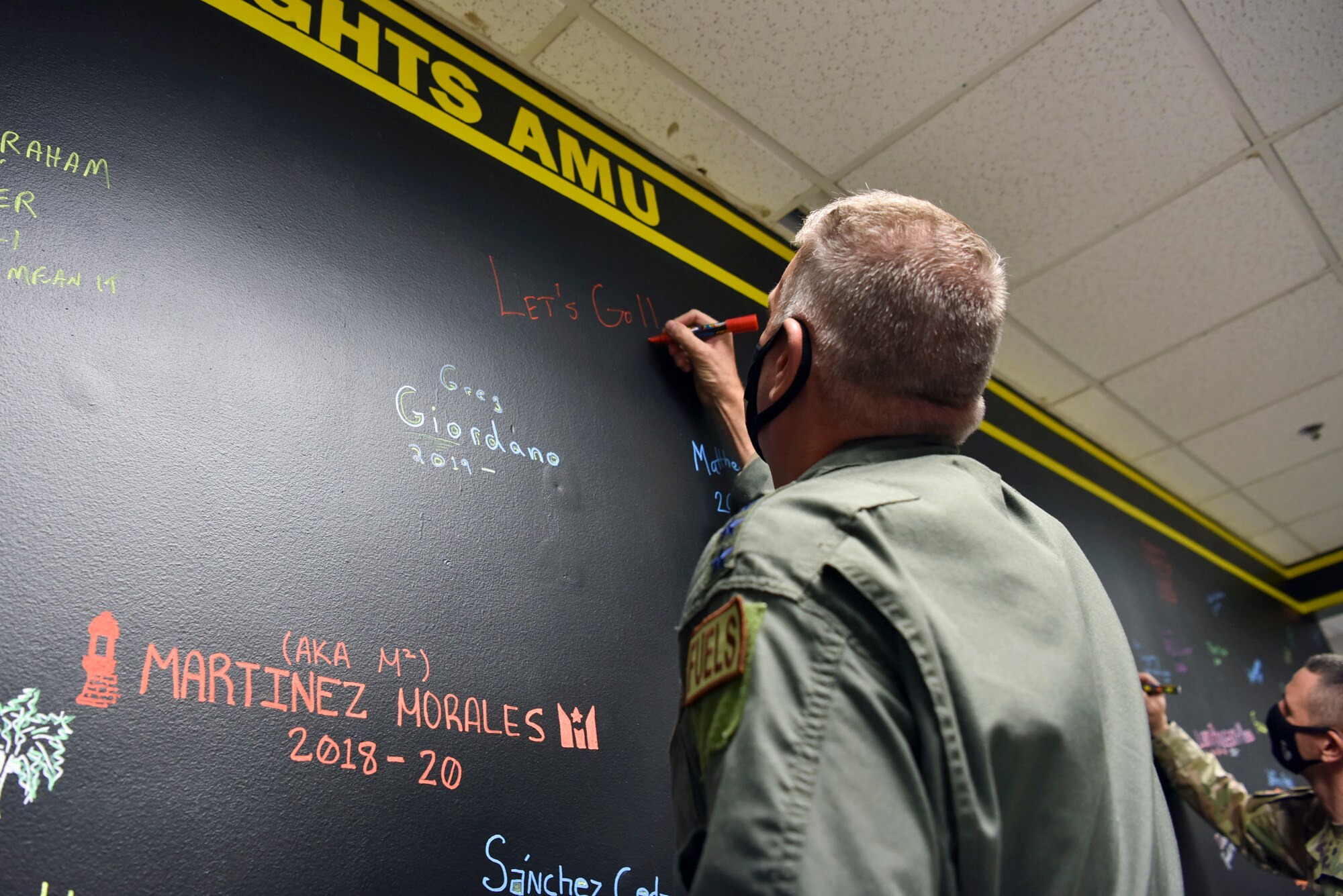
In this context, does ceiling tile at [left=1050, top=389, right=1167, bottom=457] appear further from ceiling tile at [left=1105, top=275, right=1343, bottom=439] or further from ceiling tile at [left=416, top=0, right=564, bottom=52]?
ceiling tile at [left=416, top=0, right=564, bottom=52]

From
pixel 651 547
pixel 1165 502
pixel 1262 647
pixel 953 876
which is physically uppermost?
pixel 1165 502

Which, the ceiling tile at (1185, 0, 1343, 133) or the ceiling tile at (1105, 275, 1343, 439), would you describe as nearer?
the ceiling tile at (1185, 0, 1343, 133)

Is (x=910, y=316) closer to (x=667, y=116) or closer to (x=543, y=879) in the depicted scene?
(x=543, y=879)

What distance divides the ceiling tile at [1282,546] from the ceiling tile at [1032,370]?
5.97ft

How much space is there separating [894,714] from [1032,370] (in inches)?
100

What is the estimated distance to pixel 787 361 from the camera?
967 millimetres

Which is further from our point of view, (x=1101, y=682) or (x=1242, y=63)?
(x=1242, y=63)

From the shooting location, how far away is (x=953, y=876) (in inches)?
25.4

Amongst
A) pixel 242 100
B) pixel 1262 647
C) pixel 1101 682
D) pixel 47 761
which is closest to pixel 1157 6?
pixel 1101 682

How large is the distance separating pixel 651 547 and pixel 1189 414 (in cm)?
252

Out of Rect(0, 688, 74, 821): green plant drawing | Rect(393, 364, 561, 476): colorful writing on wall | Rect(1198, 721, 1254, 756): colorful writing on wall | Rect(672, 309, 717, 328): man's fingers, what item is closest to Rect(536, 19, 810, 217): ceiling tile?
Rect(672, 309, 717, 328): man's fingers

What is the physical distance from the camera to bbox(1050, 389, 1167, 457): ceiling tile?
3123 mm

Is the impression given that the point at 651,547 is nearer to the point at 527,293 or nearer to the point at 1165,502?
the point at 527,293

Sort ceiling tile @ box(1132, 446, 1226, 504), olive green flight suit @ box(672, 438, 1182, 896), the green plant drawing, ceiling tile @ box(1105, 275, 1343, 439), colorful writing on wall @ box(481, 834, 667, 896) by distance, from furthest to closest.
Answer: ceiling tile @ box(1132, 446, 1226, 504) → ceiling tile @ box(1105, 275, 1343, 439) → colorful writing on wall @ box(481, 834, 667, 896) → the green plant drawing → olive green flight suit @ box(672, 438, 1182, 896)
